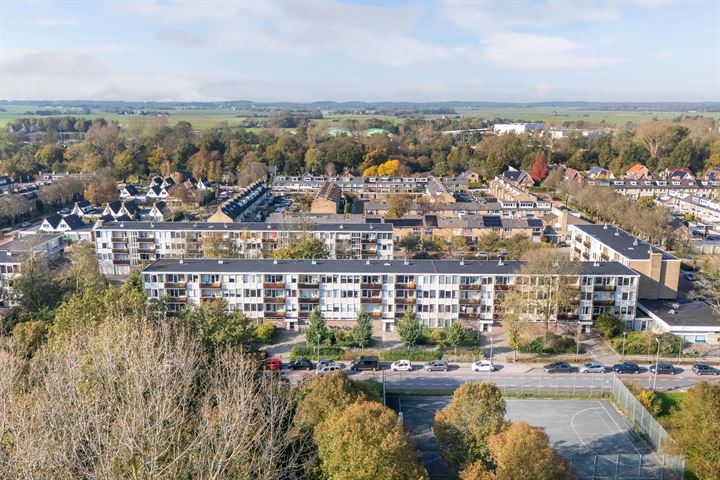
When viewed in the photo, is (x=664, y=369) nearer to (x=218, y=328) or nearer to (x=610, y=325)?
(x=610, y=325)

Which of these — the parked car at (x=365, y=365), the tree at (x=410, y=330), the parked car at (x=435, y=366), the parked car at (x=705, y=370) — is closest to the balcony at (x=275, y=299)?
the parked car at (x=365, y=365)

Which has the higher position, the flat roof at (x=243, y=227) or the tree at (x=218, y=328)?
the flat roof at (x=243, y=227)

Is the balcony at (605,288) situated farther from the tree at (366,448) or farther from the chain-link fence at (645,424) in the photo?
the tree at (366,448)

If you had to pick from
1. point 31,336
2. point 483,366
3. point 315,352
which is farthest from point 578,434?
point 31,336

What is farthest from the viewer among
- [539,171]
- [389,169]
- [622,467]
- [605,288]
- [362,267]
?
[389,169]

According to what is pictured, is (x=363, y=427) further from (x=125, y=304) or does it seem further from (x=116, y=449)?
(x=125, y=304)

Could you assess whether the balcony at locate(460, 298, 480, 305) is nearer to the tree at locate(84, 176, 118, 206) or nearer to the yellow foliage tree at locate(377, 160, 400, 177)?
the tree at locate(84, 176, 118, 206)

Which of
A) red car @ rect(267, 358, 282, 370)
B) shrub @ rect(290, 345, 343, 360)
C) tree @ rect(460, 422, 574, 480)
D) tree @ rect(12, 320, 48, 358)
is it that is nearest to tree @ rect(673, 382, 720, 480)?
tree @ rect(460, 422, 574, 480)
